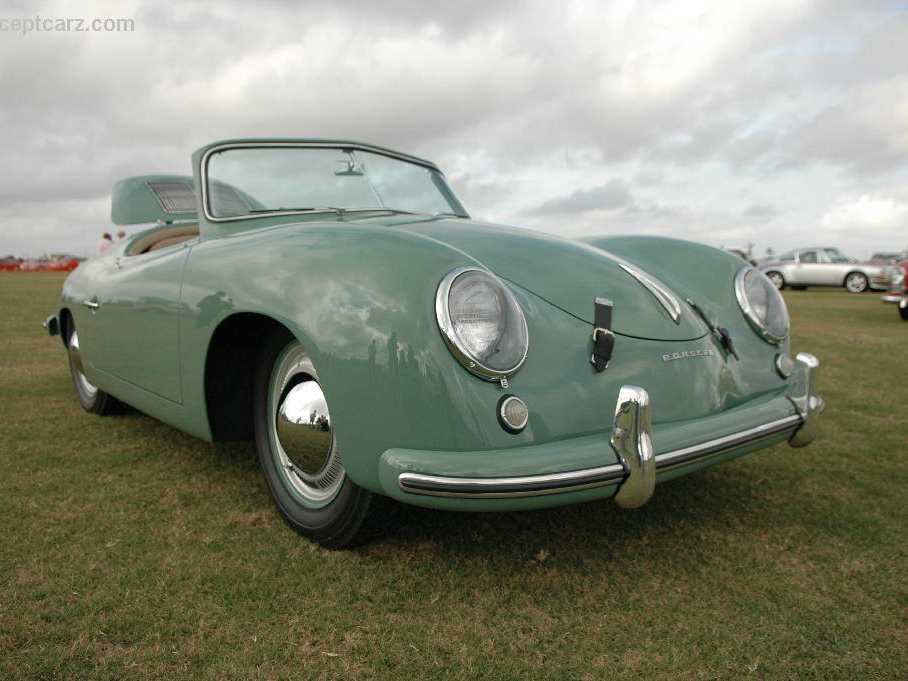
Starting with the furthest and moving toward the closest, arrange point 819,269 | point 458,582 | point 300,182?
point 819,269
point 300,182
point 458,582

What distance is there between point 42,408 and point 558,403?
3457mm

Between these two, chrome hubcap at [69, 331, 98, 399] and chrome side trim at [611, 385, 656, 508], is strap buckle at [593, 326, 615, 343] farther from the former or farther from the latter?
chrome hubcap at [69, 331, 98, 399]

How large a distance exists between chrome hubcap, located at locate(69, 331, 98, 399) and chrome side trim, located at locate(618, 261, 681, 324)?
117 inches

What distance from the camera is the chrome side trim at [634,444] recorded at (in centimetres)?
176

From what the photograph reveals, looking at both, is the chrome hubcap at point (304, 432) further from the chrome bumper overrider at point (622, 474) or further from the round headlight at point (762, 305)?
the round headlight at point (762, 305)

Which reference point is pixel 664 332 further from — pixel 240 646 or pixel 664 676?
pixel 240 646

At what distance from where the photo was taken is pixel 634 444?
5.80 ft

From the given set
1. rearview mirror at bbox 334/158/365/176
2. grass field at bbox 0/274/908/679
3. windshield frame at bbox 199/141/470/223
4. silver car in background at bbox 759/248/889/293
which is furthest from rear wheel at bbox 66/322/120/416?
silver car in background at bbox 759/248/889/293

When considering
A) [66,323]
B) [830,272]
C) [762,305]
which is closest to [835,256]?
[830,272]

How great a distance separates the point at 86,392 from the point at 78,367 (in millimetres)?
149

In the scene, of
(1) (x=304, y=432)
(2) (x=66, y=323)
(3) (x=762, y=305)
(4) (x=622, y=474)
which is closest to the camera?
(4) (x=622, y=474)

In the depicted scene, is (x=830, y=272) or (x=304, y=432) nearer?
(x=304, y=432)

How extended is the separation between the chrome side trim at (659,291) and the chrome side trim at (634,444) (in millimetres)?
688

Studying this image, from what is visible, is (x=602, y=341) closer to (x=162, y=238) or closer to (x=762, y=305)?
(x=762, y=305)
